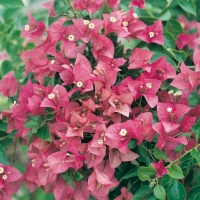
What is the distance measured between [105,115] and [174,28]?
41 cm

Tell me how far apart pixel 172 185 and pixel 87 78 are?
1.05ft

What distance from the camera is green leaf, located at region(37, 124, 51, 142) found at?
1126 mm

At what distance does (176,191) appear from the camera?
109 cm

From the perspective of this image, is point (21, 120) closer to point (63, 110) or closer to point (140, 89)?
point (63, 110)

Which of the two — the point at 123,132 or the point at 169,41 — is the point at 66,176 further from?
the point at 169,41

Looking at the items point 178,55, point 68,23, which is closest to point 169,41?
point 178,55

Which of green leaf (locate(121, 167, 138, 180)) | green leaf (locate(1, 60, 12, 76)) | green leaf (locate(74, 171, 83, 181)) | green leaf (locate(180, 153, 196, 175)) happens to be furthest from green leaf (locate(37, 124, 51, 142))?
green leaf (locate(1, 60, 12, 76))

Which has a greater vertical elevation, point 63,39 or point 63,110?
point 63,39

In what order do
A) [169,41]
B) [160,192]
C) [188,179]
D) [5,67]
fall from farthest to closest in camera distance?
[5,67] < [169,41] < [188,179] < [160,192]

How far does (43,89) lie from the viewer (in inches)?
45.6

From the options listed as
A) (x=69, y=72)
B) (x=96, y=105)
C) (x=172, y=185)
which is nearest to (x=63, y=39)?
(x=69, y=72)

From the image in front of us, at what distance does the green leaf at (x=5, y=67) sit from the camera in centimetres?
154

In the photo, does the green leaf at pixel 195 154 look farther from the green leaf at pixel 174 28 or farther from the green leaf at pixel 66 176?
the green leaf at pixel 174 28

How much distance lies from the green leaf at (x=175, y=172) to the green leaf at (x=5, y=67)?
2.30ft
